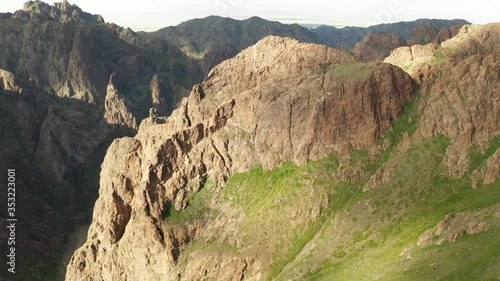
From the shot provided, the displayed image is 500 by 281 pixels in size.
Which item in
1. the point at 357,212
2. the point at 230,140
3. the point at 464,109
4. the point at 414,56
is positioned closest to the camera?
the point at 357,212

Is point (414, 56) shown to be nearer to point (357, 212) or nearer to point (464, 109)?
point (464, 109)

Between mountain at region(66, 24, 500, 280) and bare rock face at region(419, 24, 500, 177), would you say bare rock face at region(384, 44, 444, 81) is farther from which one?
bare rock face at region(419, 24, 500, 177)

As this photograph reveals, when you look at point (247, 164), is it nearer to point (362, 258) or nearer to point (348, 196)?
point (348, 196)

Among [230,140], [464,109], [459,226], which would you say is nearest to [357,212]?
[459,226]

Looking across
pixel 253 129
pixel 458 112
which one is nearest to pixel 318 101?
pixel 253 129

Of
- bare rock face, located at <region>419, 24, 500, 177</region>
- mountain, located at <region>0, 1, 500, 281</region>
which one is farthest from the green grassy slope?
bare rock face, located at <region>419, 24, 500, 177</region>

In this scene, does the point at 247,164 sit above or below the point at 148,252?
above
